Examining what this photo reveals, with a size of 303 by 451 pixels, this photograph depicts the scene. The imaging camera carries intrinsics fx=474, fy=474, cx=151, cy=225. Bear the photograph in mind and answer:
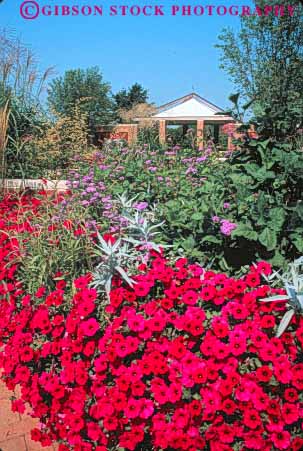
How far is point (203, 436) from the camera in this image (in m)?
1.56

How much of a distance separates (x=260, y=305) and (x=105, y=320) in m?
0.60

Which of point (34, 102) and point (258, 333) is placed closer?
point (258, 333)

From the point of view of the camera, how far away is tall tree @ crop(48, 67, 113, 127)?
60.4 ft

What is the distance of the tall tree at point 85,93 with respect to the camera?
18.4 metres

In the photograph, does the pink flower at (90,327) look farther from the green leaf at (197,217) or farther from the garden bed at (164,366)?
the green leaf at (197,217)

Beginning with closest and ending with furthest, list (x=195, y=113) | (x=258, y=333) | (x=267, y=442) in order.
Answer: (x=267, y=442) → (x=258, y=333) → (x=195, y=113)

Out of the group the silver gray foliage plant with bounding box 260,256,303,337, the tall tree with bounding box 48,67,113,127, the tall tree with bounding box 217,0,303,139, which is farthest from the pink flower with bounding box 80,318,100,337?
the tall tree with bounding box 48,67,113,127

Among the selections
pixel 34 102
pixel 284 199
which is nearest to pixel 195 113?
pixel 34 102

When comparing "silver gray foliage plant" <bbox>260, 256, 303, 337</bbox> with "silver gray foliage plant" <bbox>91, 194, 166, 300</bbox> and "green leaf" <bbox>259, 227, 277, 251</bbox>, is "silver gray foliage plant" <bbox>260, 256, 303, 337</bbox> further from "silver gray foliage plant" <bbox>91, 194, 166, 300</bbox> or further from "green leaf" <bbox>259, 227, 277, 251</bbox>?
"silver gray foliage plant" <bbox>91, 194, 166, 300</bbox>

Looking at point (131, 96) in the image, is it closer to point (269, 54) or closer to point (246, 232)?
A: point (269, 54)

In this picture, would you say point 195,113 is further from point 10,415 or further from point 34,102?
point 10,415

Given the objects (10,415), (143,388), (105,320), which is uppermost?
(105,320)

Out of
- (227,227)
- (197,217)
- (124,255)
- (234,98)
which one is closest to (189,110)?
(234,98)

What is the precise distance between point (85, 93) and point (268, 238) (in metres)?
17.9
